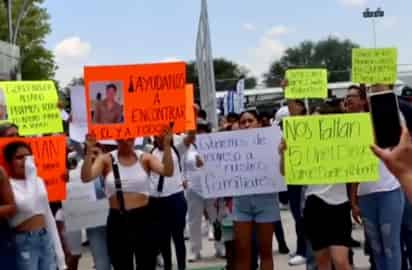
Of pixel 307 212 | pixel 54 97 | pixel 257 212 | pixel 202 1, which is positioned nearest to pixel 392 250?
pixel 307 212

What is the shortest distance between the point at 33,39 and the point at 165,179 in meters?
43.6

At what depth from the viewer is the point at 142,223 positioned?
6555 millimetres

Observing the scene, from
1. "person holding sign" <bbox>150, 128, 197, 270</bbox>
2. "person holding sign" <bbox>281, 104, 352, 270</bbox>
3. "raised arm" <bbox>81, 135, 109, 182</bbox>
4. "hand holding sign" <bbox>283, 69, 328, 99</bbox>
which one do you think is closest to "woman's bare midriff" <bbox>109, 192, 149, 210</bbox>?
"raised arm" <bbox>81, 135, 109, 182</bbox>

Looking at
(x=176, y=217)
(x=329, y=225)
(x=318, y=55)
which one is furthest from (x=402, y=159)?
(x=318, y=55)

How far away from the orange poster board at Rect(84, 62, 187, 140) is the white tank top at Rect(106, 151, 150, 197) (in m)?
0.27

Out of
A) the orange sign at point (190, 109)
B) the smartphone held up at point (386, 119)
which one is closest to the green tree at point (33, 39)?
the orange sign at point (190, 109)

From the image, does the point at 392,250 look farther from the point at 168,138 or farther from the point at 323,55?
the point at 323,55

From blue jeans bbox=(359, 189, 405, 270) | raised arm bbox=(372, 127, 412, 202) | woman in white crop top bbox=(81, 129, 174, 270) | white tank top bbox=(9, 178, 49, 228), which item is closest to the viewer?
raised arm bbox=(372, 127, 412, 202)

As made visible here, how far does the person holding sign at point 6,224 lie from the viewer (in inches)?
226

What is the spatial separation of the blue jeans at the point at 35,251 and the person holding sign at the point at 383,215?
8.26 feet

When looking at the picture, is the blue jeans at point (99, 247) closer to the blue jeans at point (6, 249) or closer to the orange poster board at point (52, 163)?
the orange poster board at point (52, 163)

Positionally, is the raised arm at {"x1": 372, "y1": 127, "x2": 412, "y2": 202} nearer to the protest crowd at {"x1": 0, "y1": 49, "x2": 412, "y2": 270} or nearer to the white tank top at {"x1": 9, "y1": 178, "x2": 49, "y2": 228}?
the protest crowd at {"x1": 0, "y1": 49, "x2": 412, "y2": 270}

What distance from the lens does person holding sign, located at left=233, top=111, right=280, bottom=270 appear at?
756 centimetres

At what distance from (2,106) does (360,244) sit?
4657 millimetres
